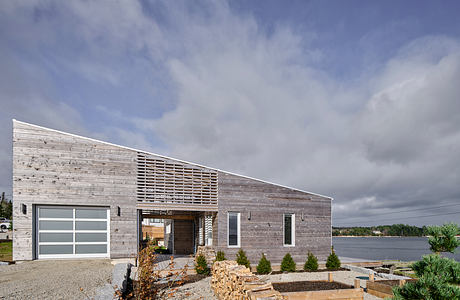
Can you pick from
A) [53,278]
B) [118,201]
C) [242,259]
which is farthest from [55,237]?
[242,259]

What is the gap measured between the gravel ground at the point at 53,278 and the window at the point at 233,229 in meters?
5.39

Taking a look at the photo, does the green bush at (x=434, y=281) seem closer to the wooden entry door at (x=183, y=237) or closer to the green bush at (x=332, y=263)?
the green bush at (x=332, y=263)

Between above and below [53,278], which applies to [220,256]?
below

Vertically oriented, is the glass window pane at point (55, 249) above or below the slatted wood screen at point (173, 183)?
below

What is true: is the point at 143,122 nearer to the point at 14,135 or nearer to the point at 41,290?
the point at 14,135

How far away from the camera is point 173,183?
13.8 meters

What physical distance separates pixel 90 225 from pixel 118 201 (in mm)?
1459

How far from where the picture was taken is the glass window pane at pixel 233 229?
1449cm

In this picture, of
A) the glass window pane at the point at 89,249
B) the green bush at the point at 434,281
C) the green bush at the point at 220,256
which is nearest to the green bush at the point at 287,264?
the green bush at the point at 220,256

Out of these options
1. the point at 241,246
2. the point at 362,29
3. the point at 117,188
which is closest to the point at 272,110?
the point at 362,29

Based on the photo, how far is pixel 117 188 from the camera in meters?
12.9

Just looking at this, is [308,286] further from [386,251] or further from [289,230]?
[386,251]

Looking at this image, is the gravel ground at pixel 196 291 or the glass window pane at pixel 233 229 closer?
the gravel ground at pixel 196 291

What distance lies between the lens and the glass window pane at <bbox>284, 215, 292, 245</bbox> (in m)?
15.6
